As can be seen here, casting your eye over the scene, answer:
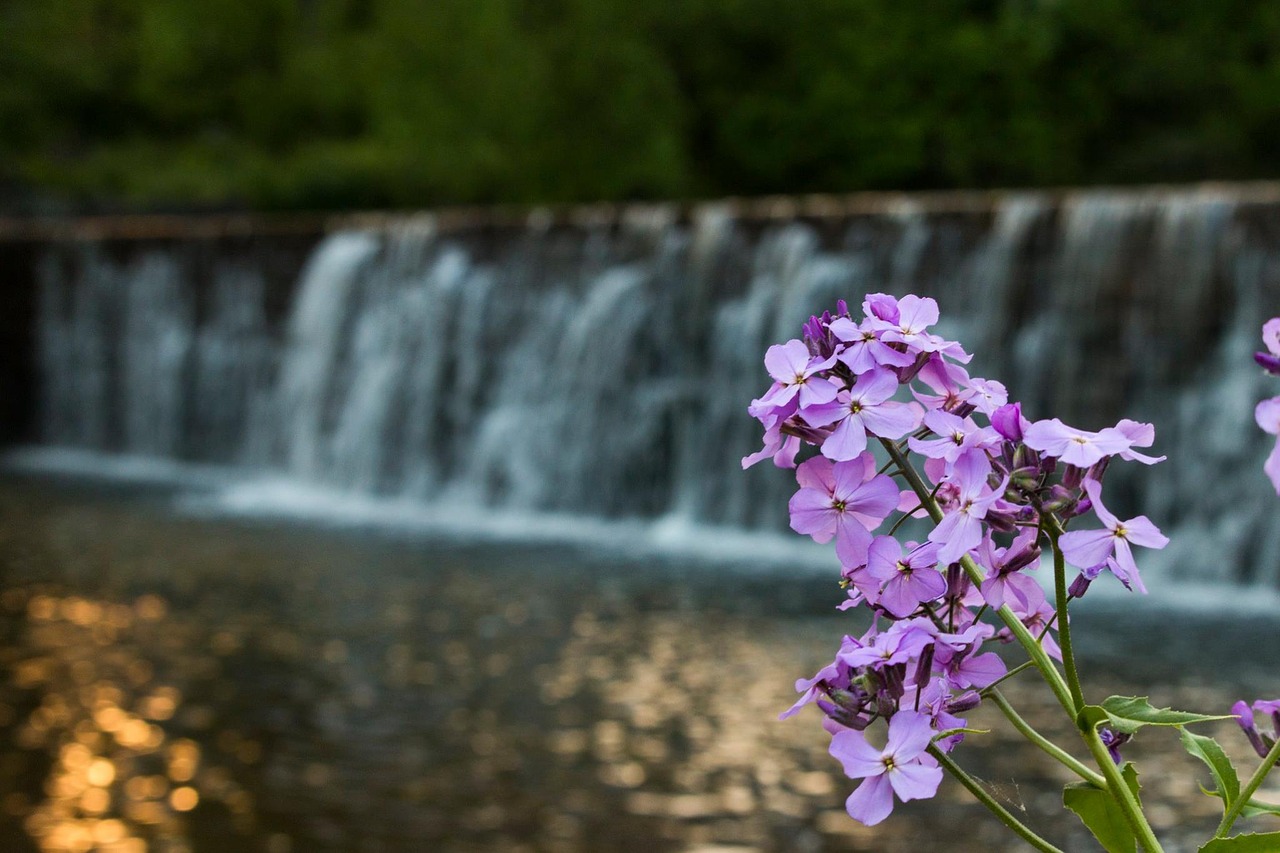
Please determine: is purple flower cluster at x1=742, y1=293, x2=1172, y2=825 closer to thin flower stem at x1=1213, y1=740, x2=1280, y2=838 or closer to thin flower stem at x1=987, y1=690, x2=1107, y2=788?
thin flower stem at x1=987, y1=690, x2=1107, y2=788

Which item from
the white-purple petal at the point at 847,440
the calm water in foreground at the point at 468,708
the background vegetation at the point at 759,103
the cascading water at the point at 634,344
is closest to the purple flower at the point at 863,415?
the white-purple petal at the point at 847,440

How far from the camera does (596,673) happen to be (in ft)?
20.6

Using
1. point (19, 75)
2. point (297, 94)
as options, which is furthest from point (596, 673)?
point (297, 94)

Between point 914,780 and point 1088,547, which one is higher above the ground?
point 1088,547

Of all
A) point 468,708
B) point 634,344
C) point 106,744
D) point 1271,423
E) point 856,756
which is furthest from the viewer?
point 634,344

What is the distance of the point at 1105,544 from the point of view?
3.29ft

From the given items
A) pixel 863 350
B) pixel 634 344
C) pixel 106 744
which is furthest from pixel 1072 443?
pixel 634 344

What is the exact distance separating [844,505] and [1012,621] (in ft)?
0.40

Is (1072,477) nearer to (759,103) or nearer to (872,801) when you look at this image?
(872,801)

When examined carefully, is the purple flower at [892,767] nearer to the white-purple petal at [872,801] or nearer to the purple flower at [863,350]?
the white-purple petal at [872,801]

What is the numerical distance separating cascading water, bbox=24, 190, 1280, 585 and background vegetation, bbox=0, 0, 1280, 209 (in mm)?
9749

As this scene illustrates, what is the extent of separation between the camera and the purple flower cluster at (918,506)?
97 centimetres

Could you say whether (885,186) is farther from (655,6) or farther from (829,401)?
(829,401)

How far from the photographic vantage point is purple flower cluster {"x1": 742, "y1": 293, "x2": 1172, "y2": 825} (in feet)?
3.18
